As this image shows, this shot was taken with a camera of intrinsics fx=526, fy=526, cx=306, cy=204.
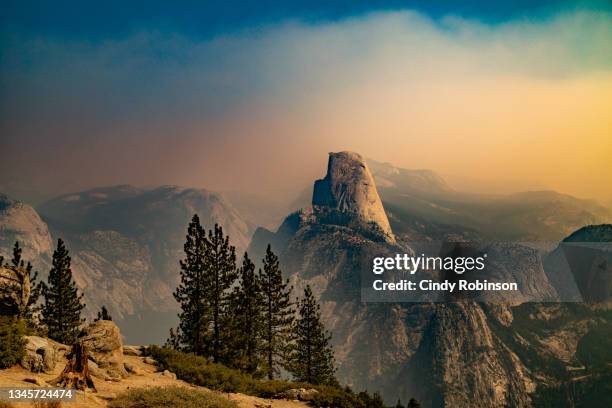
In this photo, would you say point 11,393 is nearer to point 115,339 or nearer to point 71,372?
point 71,372

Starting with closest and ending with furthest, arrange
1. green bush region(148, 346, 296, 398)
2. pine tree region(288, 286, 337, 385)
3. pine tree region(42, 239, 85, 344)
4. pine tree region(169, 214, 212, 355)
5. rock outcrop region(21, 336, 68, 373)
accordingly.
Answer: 1. rock outcrop region(21, 336, 68, 373)
2. green bush region(148, 346, 296, 398)
3. pine tree region(169, 214, 212, 355)
4. pine tree region(42, 239, 85, 344)
5. pine tree region(288, 286, 337, 385)

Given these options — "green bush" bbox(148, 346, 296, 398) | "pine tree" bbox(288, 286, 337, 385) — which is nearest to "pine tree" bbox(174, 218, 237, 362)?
"pine tree" bbox(288, 286, 337, 385)

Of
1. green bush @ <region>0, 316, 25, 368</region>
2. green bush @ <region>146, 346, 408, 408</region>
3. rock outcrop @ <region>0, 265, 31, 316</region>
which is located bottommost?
green bush @ <region>146, 346, 408, 408</region>

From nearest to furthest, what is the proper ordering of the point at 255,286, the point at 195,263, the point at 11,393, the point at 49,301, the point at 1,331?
the point at 11,393, the point at 1,331, the point at 195,263, the point at 255,286, the point at 49,301

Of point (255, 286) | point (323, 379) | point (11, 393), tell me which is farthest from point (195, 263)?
point (11, 393)

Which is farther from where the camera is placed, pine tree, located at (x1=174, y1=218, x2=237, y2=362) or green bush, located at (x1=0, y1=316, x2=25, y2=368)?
pine tree, located at (x1=174, y1=218, x2=237, y2=362)

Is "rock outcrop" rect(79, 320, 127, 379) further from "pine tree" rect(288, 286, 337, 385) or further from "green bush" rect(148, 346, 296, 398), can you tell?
"pine tree" rect(288, 286, 337, 385)

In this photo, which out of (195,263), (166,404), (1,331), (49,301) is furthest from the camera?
(49,301)

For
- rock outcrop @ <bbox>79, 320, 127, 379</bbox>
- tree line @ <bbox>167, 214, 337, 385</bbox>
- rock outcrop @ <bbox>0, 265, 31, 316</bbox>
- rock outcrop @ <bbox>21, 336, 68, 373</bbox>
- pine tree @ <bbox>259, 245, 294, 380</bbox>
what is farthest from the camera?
pine tree @ <bbox>259, 245, 294, 380</bbox>
